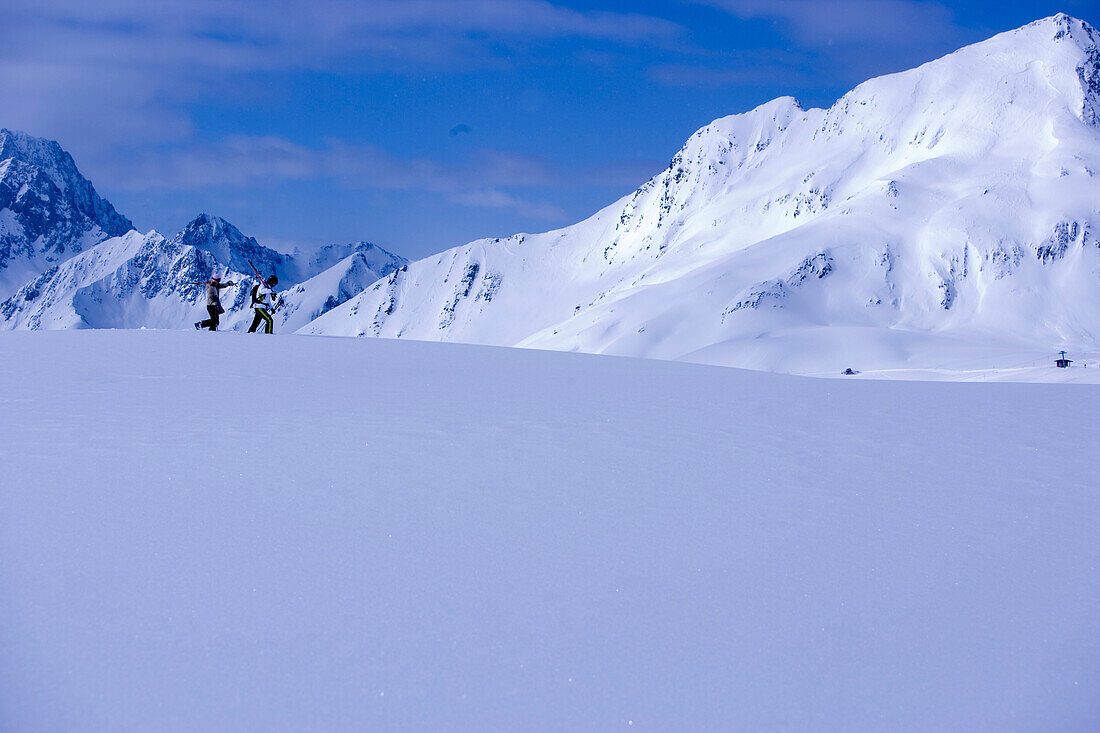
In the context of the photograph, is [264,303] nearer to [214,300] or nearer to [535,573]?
[214,300]

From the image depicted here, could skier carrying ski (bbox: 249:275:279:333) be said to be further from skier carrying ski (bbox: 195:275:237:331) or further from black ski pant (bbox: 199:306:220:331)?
black ski pant (bbox: 199:306:220:331)

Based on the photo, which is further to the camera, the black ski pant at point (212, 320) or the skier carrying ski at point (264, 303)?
the black ski pant at point (212, 320)

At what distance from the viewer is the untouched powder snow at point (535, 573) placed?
15.1 feet

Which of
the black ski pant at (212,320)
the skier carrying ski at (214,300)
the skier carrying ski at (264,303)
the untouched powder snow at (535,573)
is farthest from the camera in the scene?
the black ski pant at (212,320)

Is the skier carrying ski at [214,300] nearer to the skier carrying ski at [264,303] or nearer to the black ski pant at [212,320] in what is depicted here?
the black ski pant at [212,320]

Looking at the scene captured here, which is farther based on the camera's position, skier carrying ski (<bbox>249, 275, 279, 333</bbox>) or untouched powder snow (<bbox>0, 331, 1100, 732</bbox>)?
skier carrying ski (<bbox>249, 275, 279, 333</bbox>)

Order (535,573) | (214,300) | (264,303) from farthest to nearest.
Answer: (214,300) < (264,303) < (535,573)

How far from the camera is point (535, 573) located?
233 inches

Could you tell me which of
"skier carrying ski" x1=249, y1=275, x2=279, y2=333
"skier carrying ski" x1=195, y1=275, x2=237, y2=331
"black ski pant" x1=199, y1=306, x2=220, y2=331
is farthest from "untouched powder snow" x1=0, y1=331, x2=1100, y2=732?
"black ski pant" x1=199, y1=306, x2=220, y2=331

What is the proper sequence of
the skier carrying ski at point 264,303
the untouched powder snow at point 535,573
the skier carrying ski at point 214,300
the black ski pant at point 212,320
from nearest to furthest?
the untouched powder snow at point 535,573, the skier carrying ski at point 264,303, the skier carrying ski at point 214,300, the black ski pant at point 212,320

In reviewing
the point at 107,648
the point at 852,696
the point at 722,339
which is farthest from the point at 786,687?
the point at 722,339

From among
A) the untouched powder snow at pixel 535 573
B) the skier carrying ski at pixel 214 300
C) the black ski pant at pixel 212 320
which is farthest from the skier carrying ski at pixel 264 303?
the untouched powder snow at pixel 535 573

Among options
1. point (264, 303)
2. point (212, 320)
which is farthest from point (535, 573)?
point (212, 320)

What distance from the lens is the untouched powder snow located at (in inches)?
181
